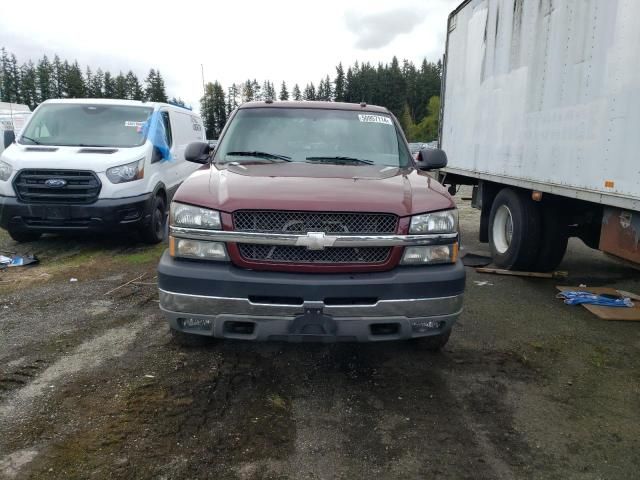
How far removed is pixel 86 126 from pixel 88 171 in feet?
4.64

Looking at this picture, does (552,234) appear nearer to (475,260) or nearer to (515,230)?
(515,230)

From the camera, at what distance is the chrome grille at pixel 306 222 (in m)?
3.02

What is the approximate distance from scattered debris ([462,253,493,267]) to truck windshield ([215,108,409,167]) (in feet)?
9.76

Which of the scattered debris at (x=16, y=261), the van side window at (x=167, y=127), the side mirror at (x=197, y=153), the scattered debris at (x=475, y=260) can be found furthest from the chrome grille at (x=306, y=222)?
the van side window at (x=167, y=127)

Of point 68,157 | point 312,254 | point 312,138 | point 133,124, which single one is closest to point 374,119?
point 312,138

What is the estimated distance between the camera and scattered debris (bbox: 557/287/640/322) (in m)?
4.83

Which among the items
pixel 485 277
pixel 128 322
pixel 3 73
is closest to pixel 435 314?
pixel 128 322

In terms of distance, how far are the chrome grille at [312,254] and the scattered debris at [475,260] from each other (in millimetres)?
4140

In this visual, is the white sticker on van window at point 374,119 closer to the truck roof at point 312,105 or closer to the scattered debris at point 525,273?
the truck roof at point 312,105

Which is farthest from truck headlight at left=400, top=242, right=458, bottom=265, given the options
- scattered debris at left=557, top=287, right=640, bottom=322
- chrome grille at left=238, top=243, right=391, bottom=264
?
scattered debris at left=557, top=287, right=640, bottom=322

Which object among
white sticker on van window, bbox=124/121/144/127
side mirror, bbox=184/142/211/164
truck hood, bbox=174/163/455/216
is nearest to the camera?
truck hood, bbox=174/163/455/216

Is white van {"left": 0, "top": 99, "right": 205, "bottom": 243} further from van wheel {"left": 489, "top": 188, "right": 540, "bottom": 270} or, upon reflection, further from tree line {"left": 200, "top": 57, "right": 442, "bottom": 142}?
tree line {"left": 200, "top": 57, "right": 442, "bottom": 142}

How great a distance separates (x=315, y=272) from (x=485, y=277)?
13.1 feet

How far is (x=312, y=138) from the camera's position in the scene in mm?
4391
